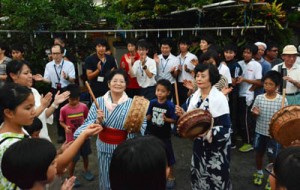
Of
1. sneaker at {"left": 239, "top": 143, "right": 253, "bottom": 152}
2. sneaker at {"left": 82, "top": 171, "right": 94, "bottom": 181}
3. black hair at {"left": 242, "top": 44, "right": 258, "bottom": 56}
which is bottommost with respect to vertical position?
sneaker at {"left": 82, "top": 171, "right": 94, "bottom": 181}

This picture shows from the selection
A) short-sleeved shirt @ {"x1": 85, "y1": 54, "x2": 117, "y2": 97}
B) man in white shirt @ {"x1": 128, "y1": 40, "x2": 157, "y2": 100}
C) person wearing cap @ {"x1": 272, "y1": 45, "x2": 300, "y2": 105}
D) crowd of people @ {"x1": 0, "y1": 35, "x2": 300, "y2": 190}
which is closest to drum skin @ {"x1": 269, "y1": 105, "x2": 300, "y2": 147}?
crowd of people @ {"x1": 0, "y1": 35, "x2": 300, "y2": 190}

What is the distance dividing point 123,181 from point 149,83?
5.02m

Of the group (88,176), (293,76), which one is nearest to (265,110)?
(293,76)

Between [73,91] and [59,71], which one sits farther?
[59,71]

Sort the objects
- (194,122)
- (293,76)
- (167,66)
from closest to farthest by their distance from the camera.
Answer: (194,122) → (293,76) → (167,66)

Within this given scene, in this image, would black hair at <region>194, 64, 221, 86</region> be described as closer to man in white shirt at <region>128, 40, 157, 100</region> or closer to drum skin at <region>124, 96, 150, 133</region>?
drum skin at <region>124, 96, 150, 133</region>

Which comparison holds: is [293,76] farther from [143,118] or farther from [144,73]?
[143,118]

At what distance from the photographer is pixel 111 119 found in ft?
12.1

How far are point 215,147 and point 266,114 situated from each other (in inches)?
55.3

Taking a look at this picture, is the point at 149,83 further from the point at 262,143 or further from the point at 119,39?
the point at 119,39

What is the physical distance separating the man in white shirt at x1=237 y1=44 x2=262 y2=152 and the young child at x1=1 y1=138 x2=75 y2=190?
468 centimetres

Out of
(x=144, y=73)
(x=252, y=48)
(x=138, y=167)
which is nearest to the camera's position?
(x=138, y=167)

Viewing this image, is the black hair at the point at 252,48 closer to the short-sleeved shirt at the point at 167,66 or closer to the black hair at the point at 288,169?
the short-sleeved shirt at the point at 167,66

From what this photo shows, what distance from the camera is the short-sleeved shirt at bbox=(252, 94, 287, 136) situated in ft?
15.3
